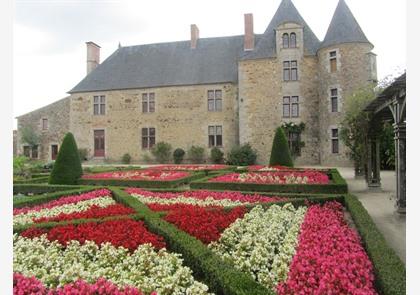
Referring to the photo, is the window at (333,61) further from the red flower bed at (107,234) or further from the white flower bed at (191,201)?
the red flower bed at (107,234)

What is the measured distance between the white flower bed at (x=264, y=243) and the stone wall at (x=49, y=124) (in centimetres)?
2217

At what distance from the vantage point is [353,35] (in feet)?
59.8

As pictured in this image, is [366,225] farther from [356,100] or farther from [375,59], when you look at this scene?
[375,59]

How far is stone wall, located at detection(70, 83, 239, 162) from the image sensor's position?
21484 millimetres

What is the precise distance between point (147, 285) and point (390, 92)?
5.64 meters

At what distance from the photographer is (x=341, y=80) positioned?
60.1 feet

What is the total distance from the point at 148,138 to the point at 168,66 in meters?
5.01

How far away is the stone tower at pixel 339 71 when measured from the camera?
1792cm

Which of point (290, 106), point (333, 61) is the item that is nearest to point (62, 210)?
point (290, 106)

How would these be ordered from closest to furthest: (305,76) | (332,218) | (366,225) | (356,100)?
(366,225) < (332,218) < (356,100) < (305,76)

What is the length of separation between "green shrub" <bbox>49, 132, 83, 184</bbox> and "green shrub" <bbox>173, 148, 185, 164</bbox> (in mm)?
10561

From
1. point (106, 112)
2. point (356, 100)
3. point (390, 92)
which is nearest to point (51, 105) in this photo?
point (106, 112)

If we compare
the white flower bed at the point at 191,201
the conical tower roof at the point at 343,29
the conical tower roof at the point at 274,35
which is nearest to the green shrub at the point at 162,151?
the conical tower roof at the point at 274,35

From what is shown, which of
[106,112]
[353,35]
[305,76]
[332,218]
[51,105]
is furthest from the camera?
[51,105]
